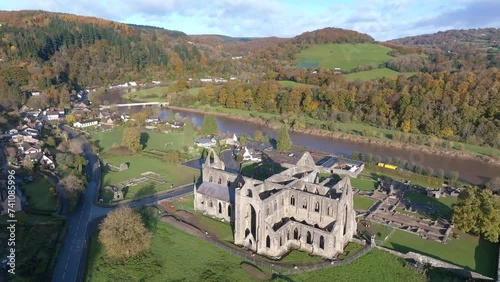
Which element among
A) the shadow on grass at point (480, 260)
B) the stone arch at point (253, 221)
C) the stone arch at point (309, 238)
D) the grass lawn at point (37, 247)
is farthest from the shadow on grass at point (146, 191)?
the shadow on grass at point (480, 260)

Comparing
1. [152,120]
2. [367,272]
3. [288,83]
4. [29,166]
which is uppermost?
[288,83]

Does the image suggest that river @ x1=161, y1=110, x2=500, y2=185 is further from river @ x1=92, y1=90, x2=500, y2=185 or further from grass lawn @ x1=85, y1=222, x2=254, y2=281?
grass lawn @ x1=85, y1=222, x2=254, y2=281

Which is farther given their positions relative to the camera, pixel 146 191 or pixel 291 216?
pixel 146 191

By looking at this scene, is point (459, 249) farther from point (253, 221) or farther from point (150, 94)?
point (150, 94)

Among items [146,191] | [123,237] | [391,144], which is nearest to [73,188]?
[146,191]

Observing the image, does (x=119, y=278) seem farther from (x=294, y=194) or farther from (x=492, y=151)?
(x=492, y=151)

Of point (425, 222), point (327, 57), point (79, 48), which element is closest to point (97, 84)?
point (79, 48)
